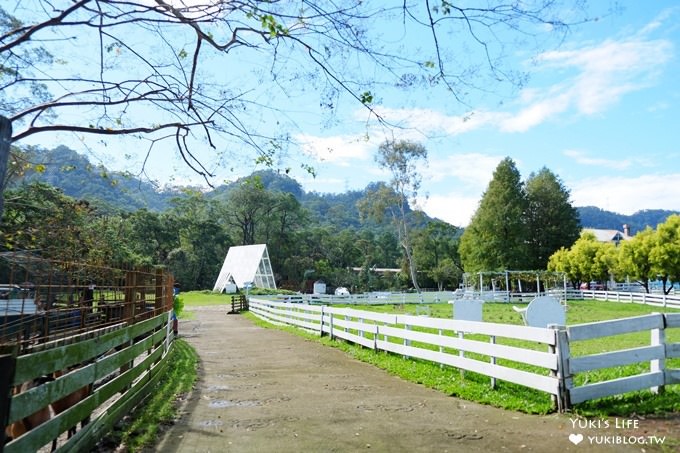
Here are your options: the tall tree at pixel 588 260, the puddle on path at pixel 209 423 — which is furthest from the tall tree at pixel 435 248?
the puddle on path at pixel 209 423

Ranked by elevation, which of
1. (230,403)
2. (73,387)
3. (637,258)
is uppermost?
(637,258)

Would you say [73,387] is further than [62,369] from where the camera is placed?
Yes

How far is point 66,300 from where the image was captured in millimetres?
6605

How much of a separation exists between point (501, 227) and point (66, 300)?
56924mm

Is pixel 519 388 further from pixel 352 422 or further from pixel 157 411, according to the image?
pixel 157 411

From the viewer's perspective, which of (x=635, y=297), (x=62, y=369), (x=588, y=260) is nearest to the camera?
(x=62, y=369)

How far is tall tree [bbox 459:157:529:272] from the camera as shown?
58.7 metres

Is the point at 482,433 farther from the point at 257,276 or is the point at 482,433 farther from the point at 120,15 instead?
the point at 257,276

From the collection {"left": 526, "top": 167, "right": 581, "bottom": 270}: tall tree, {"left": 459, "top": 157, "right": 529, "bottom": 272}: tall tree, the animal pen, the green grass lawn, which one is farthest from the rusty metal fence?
{"left": 526, "top": 167, "right": 581, "bottom": 270}: tall tree

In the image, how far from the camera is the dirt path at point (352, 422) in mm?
5051

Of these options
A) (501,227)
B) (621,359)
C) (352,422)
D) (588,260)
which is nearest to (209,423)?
(352,422)

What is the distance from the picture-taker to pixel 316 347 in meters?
13.8

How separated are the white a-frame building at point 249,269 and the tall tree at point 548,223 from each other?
31689 millimetres

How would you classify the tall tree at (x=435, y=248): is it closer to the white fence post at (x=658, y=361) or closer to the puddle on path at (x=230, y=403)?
the white fence post at (x=658, y=361)
